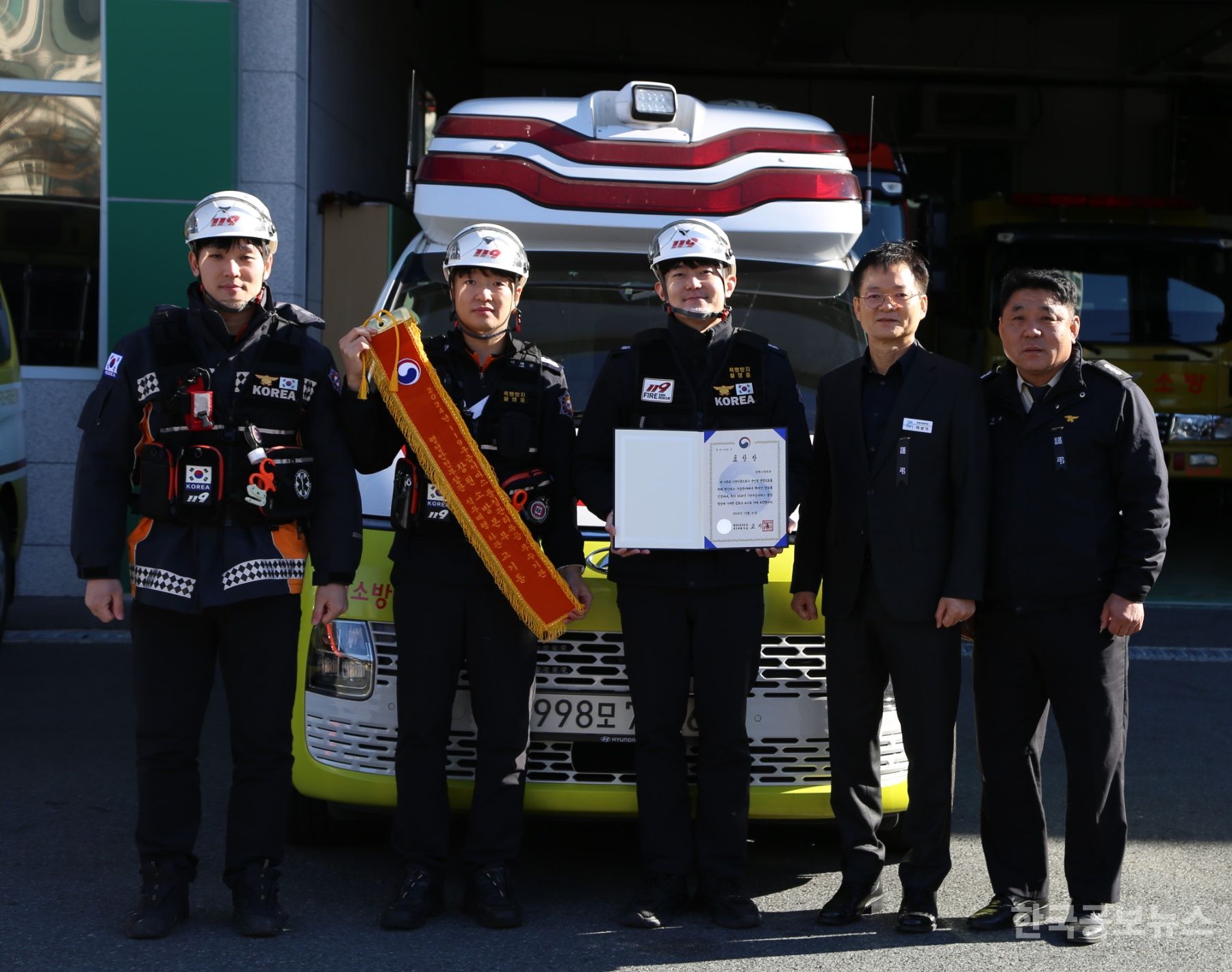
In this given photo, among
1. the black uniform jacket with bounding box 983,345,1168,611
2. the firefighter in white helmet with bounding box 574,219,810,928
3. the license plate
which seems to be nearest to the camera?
the black uniform jacket with bounding box 983,345,1168,611

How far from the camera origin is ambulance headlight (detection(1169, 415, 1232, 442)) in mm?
11781

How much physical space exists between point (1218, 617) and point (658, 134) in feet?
20.3

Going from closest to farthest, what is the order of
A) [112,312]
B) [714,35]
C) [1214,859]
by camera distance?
1. [1214,859]
2. [112,312]
3. [714,35]

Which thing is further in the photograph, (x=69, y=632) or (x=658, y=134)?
(x=69, y=632)

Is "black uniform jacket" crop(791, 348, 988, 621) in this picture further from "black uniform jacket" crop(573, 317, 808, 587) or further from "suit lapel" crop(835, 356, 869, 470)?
"black uniform jacket" crop(573, 317, 808, 587)

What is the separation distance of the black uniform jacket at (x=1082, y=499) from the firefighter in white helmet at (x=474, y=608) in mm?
1253

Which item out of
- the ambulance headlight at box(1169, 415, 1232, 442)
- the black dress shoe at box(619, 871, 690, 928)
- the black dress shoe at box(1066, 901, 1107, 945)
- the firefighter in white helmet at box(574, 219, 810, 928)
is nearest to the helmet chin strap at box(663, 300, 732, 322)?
the firefighter in white helmet at box(574, 219, 810, 928)

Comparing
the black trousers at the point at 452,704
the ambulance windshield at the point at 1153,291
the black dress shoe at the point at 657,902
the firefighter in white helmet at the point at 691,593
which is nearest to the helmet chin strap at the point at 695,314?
the firefighter in white helmet at the point at 691,593

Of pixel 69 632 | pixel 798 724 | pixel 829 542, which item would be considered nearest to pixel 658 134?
pixel 829 542

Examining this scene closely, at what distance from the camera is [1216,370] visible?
11.8m

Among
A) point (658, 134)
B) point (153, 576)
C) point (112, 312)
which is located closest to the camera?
point (153, 576)

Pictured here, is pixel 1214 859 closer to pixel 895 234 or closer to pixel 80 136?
pixel 895 234

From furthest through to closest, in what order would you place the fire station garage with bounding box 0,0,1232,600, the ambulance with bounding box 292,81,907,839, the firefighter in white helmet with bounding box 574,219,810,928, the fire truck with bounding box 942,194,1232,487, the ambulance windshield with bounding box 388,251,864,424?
1. the fire truck with bounding box 942,194,1232,487
2. the fire station garage with bounding box 0,0,1232,600
3. the ambulance windshield with bounding box 388,251,864,424
4. the ambulance with bounding box 292,81,907,839
5. the firefighter in white helmet with bounding box 574,219,810,928

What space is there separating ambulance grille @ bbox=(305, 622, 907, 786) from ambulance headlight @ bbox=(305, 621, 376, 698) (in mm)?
28
